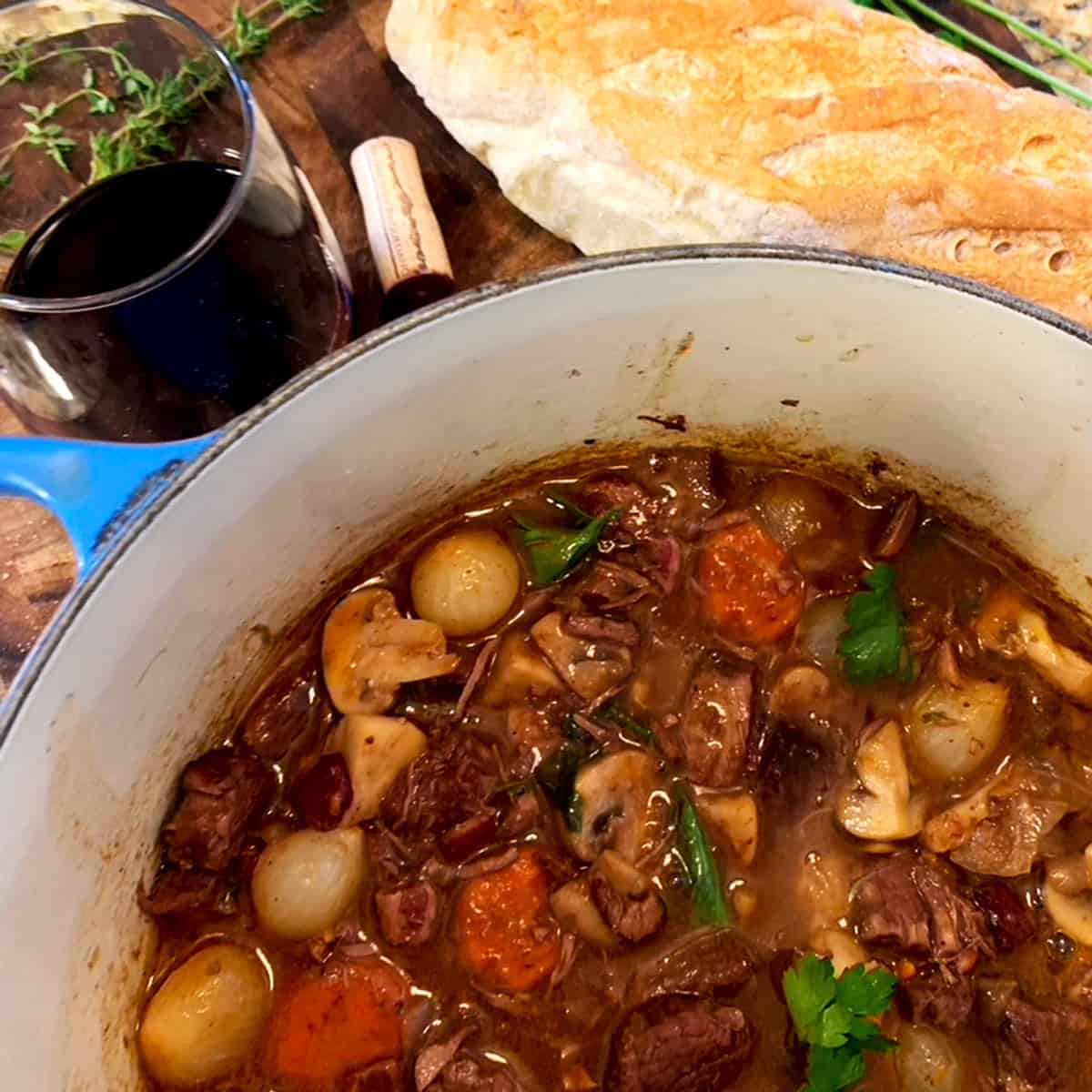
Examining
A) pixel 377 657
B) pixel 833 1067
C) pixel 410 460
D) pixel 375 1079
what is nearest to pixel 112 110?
pixel 410 460

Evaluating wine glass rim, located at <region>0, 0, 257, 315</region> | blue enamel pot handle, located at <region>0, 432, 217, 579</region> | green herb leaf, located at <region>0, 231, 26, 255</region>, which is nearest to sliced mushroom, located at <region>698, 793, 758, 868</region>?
blue enamel pot handle, located at <region>0, 432, 217, 579</region>

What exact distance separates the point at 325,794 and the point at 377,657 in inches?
6.8

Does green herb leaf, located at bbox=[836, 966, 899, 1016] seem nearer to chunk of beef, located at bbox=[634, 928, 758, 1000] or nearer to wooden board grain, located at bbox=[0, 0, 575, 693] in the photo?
chunk of beef, located at bbox=[634, 928, 758, 1000]

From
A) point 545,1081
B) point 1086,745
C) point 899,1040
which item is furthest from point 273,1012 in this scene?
point 1086,745

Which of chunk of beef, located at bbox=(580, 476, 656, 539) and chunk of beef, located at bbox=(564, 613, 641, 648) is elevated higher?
chunk of beef, located at bbox=(580, 476, 656, 539)

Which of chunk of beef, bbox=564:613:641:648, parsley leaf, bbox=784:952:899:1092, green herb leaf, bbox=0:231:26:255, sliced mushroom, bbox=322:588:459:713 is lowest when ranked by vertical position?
parsley leaf, bbox=784:952:899:1092

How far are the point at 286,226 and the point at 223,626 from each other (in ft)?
1.63

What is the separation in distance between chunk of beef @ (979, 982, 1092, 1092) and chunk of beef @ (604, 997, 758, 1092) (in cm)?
30

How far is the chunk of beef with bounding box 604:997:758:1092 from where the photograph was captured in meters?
1.28

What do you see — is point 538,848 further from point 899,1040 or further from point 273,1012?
point 899,1040

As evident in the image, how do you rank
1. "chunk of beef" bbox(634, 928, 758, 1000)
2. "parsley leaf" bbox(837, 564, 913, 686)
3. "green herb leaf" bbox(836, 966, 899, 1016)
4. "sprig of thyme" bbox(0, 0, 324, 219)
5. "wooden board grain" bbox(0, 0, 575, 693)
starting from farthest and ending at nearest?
"wooden board grain" bbox(0, 0, 575, 693), "sprig of thyme" bbox(0, 0, 324, 219), "parsley leaf" bbox(837, 564, 913, 686), "chunk of beef" bbox(634, 928, 758, 1000), "green herb leaf" bbox(836, 966, 899, 1016)

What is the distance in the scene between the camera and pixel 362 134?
1746mm

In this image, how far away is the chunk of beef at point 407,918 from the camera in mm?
1337

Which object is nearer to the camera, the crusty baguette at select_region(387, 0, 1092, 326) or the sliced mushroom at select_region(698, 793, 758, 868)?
the sliced mushroom at select_region(698, 793, 758, 868)
